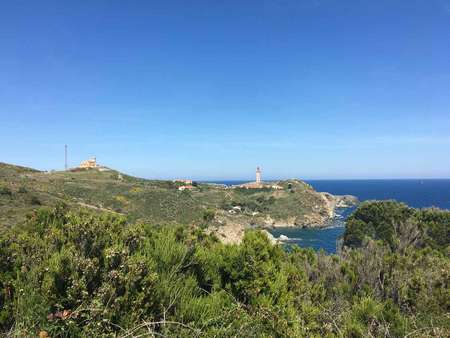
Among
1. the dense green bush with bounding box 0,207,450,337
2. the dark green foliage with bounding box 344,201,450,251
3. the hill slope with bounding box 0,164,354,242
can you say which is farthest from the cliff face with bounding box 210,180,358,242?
the dense green bush with bounding box 0,207,450,337

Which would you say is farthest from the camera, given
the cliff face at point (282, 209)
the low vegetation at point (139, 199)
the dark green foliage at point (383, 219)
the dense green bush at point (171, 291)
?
the cliff face at point (282, 209)

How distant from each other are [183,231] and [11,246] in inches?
126

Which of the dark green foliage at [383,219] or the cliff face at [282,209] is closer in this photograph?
the dark green foliage at [383,219]

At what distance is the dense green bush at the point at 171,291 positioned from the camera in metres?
3.27

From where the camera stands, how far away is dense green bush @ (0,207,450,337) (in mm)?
3266

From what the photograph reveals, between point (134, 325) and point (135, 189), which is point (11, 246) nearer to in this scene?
point (134, 325)

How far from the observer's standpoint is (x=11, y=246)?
4027mm

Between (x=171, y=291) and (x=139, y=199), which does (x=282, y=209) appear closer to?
(x=139, y=199)

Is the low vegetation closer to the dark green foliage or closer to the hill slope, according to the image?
the hill slope

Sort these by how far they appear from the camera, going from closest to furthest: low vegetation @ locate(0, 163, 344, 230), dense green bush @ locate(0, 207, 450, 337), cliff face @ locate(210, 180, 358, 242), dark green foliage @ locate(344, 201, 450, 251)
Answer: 1. dense green bush @ locate(0, 207, 450, 337)
2. dark green foliage @ locate(344, 201, 450, 251)
3. low vegetation @ locate(0, 163, 344, 230)
4. cliff face @ locate(210, 180, 358, 242)

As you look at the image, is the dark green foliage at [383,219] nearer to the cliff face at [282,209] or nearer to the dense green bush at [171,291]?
Result: the dense green bush at [171,291]

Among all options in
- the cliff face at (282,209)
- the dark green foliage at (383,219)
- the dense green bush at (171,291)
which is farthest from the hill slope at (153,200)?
the dark green foliage at (383,219)

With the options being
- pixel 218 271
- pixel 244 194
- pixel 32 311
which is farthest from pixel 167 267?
pixel 244 194

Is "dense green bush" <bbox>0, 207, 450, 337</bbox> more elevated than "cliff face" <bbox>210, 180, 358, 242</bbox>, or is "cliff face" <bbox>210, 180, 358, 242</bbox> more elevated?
"dense green bush" <bbox>0, 207, 450, 337</bbox>
